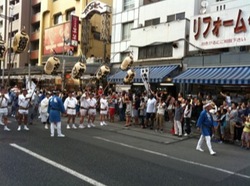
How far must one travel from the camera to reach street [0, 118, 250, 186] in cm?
656

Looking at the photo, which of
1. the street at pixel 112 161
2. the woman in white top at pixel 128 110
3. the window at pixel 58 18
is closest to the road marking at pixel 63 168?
the street at pixel 112 161

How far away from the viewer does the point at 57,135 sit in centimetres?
1200

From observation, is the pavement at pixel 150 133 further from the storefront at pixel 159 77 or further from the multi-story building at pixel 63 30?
the multi-story building at pixel 63 30

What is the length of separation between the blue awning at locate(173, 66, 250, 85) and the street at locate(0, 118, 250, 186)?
3828mm

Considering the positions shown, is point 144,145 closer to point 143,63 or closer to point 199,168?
point 199,168

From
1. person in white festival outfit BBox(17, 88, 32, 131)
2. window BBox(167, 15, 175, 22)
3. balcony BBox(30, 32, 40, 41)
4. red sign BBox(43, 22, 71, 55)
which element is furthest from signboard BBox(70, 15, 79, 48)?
person in white festival outfit BBox(17, 88, 32, 131)

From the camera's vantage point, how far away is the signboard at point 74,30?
32688 mm

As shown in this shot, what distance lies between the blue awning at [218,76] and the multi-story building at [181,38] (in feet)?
0.18

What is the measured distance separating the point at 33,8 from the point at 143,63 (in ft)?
103

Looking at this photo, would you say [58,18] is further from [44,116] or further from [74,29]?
[44,116]

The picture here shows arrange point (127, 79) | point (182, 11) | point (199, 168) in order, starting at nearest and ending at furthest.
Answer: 1. point (199, 168)
2. point (127, 79)
3. point (182, 11)

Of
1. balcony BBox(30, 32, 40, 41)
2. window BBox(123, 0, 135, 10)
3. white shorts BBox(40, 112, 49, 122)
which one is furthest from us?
balcony BBox(30, 32, 40, 41)

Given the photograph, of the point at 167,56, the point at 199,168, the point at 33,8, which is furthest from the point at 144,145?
the point at 33,8

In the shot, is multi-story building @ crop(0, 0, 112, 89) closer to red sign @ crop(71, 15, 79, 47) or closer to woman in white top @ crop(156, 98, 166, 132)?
red sign @ crop(71, 15, 79, 47)
